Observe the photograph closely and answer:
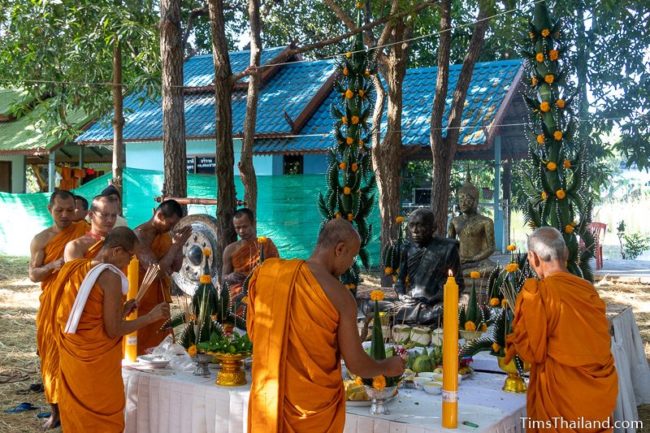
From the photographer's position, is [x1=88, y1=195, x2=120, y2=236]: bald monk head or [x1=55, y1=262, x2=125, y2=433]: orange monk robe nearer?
[x1=55, y1=262, x2=125, y2=433]: orange monk robe

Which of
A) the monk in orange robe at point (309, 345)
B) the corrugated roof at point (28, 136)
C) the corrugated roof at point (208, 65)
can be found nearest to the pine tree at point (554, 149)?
the monk in orange robe at point (309, 345)

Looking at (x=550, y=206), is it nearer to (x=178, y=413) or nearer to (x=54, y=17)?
(x=178, y=413)

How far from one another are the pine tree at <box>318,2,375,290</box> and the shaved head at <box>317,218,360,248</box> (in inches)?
114

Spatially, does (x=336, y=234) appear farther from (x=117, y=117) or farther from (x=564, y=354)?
(x=117, y=117)

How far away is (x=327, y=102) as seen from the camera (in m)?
17.1

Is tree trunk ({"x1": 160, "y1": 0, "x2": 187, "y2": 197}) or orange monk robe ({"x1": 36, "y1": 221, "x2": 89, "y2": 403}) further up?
tree trunk ({"x1": 160, "y1": 0, "x2": 187, "y2": 197})

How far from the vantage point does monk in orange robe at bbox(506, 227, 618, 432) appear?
3.47 metres

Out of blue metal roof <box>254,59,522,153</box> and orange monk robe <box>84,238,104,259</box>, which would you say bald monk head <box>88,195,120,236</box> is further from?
blue metal roof <box>254,59,522,153</box>

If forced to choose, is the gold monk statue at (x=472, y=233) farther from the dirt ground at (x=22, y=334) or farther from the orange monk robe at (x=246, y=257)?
the orange monk robe at (x=246, y=257)

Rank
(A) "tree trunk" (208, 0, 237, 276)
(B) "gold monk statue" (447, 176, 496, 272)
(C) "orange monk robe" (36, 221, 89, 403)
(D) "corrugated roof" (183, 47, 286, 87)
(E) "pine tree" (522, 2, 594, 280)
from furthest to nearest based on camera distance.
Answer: (D) "corrugated roof" (183, 47, 286, 87) → (A) "tree trunk" (208, 0, 237, 276) → (B) "gold monk statue" (447, 176, 496, 272) → (E) "pine tree" (522, 2, 594, 280) → (C) "orange monk robe" (36, 221, 89, 403)

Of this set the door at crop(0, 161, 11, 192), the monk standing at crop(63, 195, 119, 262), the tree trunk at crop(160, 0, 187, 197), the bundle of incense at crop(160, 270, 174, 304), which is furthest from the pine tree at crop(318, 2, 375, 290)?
the door at crop(0, 161, 11, 192)

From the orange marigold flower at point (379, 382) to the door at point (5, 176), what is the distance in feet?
70.2

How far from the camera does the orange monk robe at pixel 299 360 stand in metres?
3.13

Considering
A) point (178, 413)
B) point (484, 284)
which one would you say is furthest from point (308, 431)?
point (484, 284)
